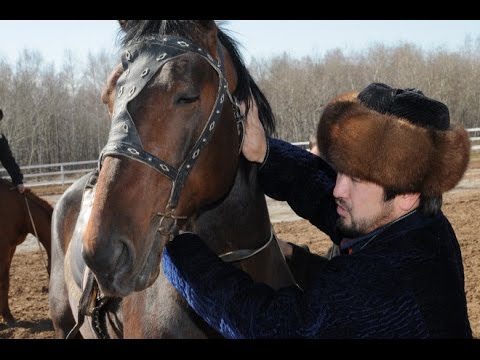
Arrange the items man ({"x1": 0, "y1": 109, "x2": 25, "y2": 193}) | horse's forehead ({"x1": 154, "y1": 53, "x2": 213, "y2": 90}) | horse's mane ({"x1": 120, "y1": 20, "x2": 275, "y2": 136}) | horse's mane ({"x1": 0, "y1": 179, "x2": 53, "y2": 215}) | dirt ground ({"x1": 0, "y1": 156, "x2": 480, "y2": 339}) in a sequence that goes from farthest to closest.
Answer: horse's mane ({"x1": 0, "y1": 179, "x2": 53, "y2": 215}), man ({"x1": 0, "y1": 109, "x2": 25, "y2": 193}), dirt ground ({"x1": 0, "y1": 156, "x2": 480, "y2": 339}), horse's mane ({"x1": 120, "y1": 20, "x2": 275, "y2": 136}), horse's forehead ({"x1": 154, "y1": 53, "x2": 213, "y2": 90})

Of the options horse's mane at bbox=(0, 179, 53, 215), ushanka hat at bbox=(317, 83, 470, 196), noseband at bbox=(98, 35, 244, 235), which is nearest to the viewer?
ushanka hat at bbox=(317, 83, 470, 196)

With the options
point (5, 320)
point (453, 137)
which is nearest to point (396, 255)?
point (453, 137)

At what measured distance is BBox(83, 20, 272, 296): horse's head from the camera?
5.12 feet

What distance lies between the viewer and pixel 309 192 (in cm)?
233

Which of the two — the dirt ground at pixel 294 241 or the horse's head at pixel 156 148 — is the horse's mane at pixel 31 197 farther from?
the horse's head at pixel 156 148

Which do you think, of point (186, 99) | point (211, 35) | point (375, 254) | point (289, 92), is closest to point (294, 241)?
point (211, 35)

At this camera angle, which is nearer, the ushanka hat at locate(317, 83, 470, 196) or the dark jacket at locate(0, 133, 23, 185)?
the ushanka hat at locate(317, 83, 470, 196)

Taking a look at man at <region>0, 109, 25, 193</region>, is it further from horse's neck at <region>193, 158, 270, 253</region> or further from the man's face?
the man's face

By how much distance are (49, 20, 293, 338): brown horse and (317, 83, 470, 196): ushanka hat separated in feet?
1.72

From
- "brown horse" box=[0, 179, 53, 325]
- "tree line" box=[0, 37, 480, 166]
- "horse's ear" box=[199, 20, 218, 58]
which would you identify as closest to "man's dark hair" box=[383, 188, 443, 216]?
"horse's ear" box=[199, 20, 218, 58]

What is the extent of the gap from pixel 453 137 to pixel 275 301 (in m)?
0.74

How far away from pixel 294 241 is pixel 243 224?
24.6ft
